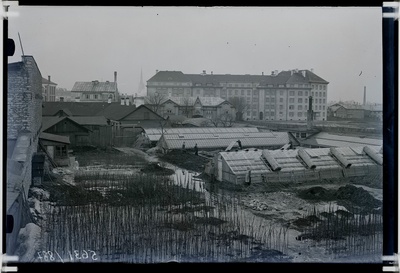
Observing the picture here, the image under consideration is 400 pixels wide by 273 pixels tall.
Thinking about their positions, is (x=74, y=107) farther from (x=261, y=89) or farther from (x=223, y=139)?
(x=261, y=89)

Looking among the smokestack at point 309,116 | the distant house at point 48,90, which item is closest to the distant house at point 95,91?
the distant house at point 48,90

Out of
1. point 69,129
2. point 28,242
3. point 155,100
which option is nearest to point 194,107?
point 155,100

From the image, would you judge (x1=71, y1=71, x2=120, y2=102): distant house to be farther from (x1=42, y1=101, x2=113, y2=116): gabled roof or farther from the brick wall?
the brick wall

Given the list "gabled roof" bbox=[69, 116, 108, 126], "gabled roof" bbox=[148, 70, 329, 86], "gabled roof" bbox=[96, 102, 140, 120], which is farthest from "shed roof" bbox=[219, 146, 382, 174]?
"gabled roof" bbox=[69, 116, 108, 126]

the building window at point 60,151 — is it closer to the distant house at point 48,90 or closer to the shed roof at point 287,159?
the distant house at point 48,90

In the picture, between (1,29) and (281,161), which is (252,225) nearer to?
(281,161)

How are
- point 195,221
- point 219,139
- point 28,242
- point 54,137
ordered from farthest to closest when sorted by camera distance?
Result: 1. point 219,139
2. point 54,137
3. point 195,221
4. point 28,242
